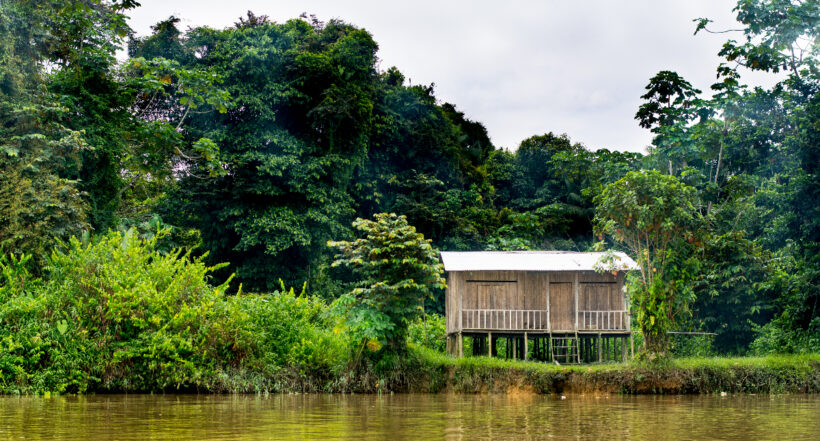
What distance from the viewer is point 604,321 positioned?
21469 millimetres

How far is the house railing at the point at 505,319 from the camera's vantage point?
2097 cm

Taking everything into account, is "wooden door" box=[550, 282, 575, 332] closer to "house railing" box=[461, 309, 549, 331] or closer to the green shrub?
"house railing" box=[461, 309, 549, 331]

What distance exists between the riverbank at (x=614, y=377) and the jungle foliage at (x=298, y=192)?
3.22ft

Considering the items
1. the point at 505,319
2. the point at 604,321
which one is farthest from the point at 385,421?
the point at 604,321

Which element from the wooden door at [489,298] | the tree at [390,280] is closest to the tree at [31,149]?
the tree at [390,280]

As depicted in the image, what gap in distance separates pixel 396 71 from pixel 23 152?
20.0 m

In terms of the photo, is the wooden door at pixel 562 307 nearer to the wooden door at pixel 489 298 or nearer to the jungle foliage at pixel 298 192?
the wooden door at pixel 489 298

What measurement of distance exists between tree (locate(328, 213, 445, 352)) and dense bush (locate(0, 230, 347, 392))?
115 centimetres

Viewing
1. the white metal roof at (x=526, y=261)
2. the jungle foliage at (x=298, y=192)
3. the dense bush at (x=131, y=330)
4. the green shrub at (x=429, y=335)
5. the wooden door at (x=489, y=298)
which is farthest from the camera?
the green shrub at (x=429, y=335)

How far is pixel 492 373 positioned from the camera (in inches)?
685

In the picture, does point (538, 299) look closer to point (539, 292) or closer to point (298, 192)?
point (539, 292)

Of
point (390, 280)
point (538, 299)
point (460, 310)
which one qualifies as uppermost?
point (390, 280)

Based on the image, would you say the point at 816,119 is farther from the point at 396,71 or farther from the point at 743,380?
the point at 396,71

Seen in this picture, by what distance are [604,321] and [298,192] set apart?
40.9 ft
